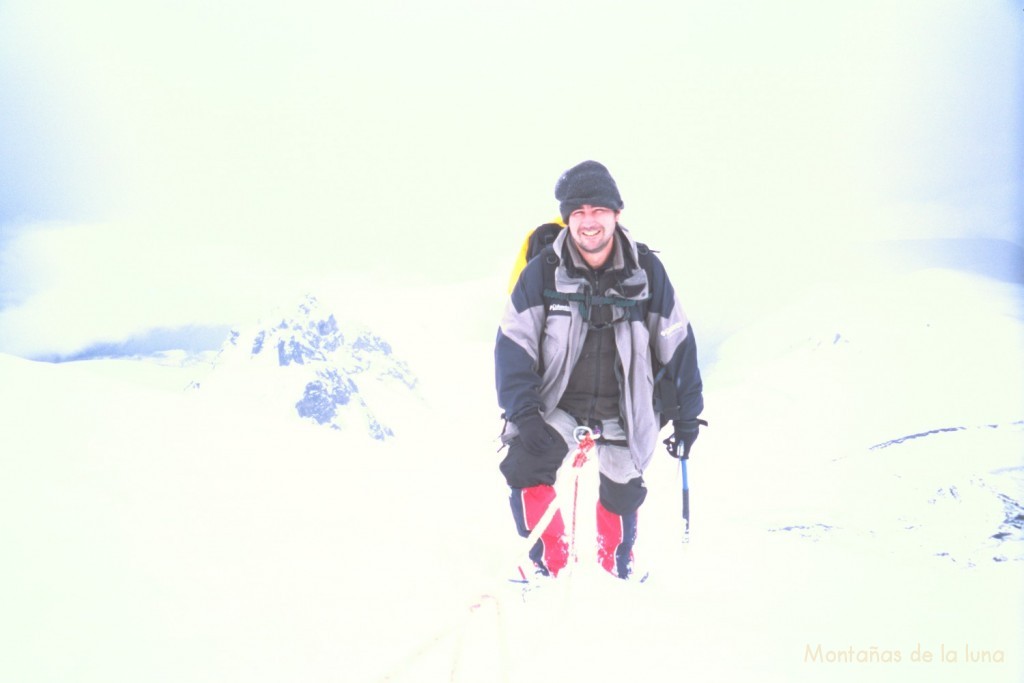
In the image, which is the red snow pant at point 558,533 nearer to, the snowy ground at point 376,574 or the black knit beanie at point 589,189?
the snowy ground at point 376,574

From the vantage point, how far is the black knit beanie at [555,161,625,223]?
2.77 metres

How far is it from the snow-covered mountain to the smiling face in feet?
328

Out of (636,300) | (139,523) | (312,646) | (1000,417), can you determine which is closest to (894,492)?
(1000,417)

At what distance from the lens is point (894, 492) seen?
24.2 ft

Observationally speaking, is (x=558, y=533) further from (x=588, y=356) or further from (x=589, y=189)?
(x=589, y=189)

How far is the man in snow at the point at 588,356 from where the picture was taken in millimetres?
2793

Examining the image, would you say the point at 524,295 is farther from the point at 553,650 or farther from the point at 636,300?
the point at 553,650

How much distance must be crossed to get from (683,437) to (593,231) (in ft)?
4.17

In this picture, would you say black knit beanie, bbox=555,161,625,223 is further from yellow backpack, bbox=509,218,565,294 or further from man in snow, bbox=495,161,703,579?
yellow backpack, bbox=509,218,565,294

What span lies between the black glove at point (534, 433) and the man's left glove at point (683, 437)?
2.68ft

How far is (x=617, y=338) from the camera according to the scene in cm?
286

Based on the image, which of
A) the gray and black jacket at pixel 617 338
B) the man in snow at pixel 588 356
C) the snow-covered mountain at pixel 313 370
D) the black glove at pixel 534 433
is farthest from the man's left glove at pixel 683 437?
the snow-covered mountain at pixel 313 370

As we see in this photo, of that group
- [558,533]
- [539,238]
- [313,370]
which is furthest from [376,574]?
[313,370]

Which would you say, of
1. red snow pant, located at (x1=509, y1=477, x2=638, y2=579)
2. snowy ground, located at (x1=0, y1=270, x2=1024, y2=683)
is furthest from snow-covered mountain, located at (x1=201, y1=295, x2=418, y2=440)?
red snow pant, located at (x1=509, y1=477, x2=638, y2=579)
